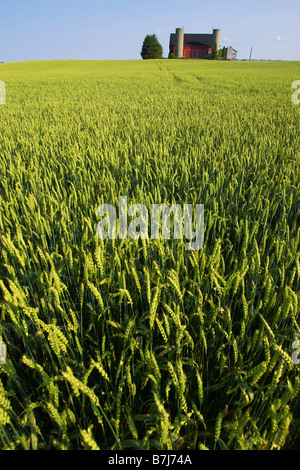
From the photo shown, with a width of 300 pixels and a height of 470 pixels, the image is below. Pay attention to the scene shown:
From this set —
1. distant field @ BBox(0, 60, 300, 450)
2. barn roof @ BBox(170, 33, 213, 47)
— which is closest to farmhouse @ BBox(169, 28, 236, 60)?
barn roof @ BBox(170, 33, 213, 47)

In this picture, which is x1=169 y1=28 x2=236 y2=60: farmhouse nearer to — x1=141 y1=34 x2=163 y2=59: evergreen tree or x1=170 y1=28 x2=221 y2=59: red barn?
x1=170 y1=28 x2=221 y2=59: red barn

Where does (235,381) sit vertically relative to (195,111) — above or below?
below

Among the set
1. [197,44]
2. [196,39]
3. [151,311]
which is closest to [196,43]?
[197,44]

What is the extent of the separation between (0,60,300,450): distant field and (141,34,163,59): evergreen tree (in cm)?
5222

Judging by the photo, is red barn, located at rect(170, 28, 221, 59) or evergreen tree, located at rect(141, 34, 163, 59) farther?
red barn, located at rect(170, 28, 221, 59)

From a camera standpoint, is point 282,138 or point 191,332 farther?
point 282,138

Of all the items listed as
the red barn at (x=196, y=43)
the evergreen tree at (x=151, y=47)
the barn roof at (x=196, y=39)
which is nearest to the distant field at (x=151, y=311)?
the evergreen tree at (x=151, y=47)

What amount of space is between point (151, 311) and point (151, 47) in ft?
183

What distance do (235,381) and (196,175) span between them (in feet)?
4.98

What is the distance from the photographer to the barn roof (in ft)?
191

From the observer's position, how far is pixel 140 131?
3.44 metres

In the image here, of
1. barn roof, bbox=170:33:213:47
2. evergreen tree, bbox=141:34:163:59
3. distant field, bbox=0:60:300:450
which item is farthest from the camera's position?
barn roof, bbox=170:33:213:47
